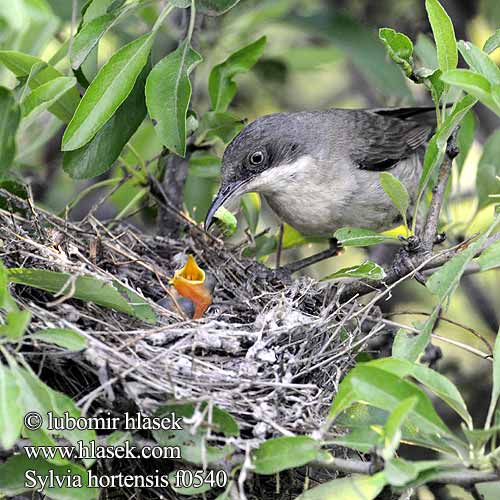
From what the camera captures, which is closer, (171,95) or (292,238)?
(171,95)

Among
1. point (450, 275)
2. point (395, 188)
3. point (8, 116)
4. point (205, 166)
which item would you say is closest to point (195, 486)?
Result: point (450, 275)

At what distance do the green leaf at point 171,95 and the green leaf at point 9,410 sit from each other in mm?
1459

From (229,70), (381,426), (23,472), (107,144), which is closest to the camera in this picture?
Result: (23,472)

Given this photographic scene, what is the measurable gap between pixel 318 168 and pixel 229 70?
2.77 feet

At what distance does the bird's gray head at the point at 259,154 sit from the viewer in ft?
14.8

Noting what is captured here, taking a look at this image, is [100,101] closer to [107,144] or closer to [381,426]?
[107,144]

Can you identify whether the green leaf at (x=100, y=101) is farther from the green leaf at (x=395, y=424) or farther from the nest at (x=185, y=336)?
the green leaf at (x=395, y=424)

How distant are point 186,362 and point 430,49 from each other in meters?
2.39

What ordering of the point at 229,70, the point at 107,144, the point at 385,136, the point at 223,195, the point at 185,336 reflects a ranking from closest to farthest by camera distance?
the point at 185,336, the point at 107,144, the point at 229,70, the point at 223,195, the point at 385,136

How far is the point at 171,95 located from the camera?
3.60 m

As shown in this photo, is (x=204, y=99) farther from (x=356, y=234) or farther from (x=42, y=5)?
(x=356, y=234)

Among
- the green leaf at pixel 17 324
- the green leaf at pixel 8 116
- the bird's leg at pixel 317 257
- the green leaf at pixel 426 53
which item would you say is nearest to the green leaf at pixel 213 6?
the green leaf at pixel 8 116

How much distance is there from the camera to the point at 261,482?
10.3ft

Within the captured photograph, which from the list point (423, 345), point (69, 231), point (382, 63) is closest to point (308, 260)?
point (382, 63)
